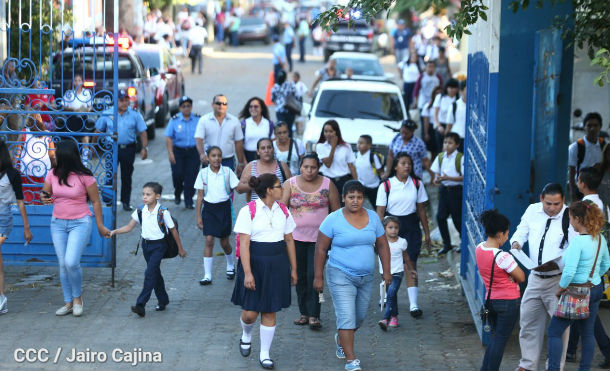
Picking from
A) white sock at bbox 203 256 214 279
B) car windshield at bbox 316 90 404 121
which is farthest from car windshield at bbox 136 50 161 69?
white sock at bbox 203 256 214 279

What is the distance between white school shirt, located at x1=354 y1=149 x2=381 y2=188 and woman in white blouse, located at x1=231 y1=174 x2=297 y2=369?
4263 millimetres

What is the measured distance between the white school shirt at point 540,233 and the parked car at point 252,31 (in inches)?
1716

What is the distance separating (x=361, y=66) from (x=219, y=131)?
14.1 m

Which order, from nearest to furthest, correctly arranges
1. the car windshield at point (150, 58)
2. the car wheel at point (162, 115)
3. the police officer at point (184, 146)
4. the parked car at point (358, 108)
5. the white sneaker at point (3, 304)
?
the white sneaker at point (3, 304), the police officer at point (184, 146), the parked car at point (358, 108), the car windshield at point (150, 58), the car wheel at point (162, 115)

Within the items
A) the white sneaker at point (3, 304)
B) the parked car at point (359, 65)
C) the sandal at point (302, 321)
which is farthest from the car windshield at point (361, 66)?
the white sneaker at point (3, 304)

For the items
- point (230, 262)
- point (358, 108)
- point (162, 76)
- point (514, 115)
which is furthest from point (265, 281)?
point (162, 76)

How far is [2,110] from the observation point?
10117 mm

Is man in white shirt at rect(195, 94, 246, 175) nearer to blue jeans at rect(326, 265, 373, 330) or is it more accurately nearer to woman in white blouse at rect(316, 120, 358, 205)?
woman in white blouse at rect(316, 120, 358, 205)

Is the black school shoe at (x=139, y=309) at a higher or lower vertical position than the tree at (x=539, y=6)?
lower

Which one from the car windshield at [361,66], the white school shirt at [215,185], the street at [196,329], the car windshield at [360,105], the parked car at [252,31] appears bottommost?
the street at [196,329]

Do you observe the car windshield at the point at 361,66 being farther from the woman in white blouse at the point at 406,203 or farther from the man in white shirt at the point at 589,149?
the woman in white blouse at the point at 406,203

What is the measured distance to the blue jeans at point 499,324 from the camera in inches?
284

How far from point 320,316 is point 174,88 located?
14.9m

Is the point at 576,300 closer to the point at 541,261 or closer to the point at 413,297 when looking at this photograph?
the point at 541,261
